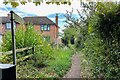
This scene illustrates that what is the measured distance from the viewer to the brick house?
9.71ft

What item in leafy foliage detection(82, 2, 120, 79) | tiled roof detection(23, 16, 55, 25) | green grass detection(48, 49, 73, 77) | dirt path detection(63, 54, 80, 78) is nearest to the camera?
leafy foliage detection(82, 2, 120, 79)

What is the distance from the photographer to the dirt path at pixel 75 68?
3195 millimetres

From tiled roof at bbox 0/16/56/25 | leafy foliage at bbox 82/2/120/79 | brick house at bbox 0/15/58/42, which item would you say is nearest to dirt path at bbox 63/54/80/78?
leafy foliage at bbox 82/2/120/79

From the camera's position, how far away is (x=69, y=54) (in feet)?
10.3

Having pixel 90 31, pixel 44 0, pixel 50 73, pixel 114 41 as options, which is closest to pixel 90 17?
pixel 90 31

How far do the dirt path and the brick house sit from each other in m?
0.40

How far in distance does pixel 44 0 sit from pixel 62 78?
965 millimetres

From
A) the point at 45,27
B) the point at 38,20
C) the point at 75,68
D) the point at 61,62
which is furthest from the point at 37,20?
the point at 75,68

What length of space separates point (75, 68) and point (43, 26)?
26.4 inches

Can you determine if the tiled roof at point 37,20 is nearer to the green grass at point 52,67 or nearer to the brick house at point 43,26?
the brick house at point 43,26

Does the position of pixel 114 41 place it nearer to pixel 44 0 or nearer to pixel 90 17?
pixel 90 17

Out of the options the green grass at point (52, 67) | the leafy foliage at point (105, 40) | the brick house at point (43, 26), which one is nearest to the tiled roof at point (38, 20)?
the brick house at point (43, 26)

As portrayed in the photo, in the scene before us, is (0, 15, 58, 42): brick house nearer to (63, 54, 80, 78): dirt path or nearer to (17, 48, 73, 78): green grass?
(17, 48, 73, 78): green grass

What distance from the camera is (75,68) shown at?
3.23 metres
